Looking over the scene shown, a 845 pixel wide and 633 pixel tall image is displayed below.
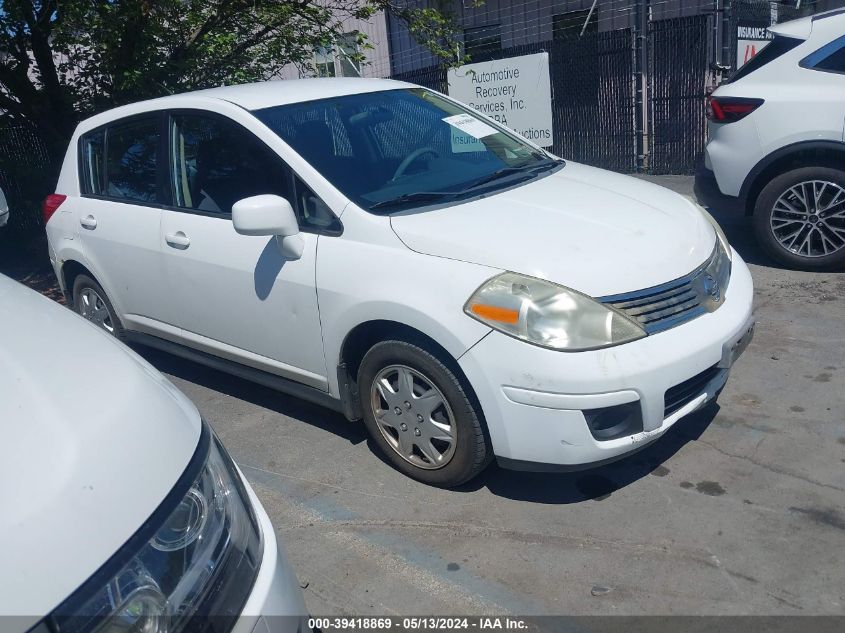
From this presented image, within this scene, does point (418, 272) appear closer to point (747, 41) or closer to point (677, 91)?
point (677, 91)

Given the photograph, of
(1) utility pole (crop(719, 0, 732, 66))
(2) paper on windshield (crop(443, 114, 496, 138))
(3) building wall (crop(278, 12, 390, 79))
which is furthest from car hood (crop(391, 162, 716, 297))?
(3) building wall (crop(278, 12, 390, 79))

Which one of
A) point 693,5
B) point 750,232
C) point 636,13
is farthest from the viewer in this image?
point 693,5

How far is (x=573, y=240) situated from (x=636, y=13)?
7.07 metres

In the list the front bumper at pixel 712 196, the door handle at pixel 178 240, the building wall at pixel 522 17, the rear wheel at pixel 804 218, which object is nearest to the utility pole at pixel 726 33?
the front bumper at pixel 712 196

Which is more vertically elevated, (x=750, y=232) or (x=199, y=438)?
(x=199, y=438)

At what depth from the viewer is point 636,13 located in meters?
9.41

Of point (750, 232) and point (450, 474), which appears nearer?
point (450, 474)

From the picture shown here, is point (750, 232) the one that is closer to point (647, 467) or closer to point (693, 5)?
point (647, 467)

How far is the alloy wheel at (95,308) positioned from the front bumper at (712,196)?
4434mm

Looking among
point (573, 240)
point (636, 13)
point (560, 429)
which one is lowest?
point (560, 429)

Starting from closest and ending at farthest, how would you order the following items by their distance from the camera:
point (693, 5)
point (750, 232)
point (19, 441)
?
point (19, 441)
point (750, 232)
point (693, 5)

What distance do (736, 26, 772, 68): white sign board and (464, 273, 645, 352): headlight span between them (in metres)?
7.06

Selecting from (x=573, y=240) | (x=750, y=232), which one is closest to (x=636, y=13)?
(x=750, y=232)

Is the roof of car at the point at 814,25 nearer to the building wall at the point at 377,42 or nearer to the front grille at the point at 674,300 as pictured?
the front grille at the point at 674,300
